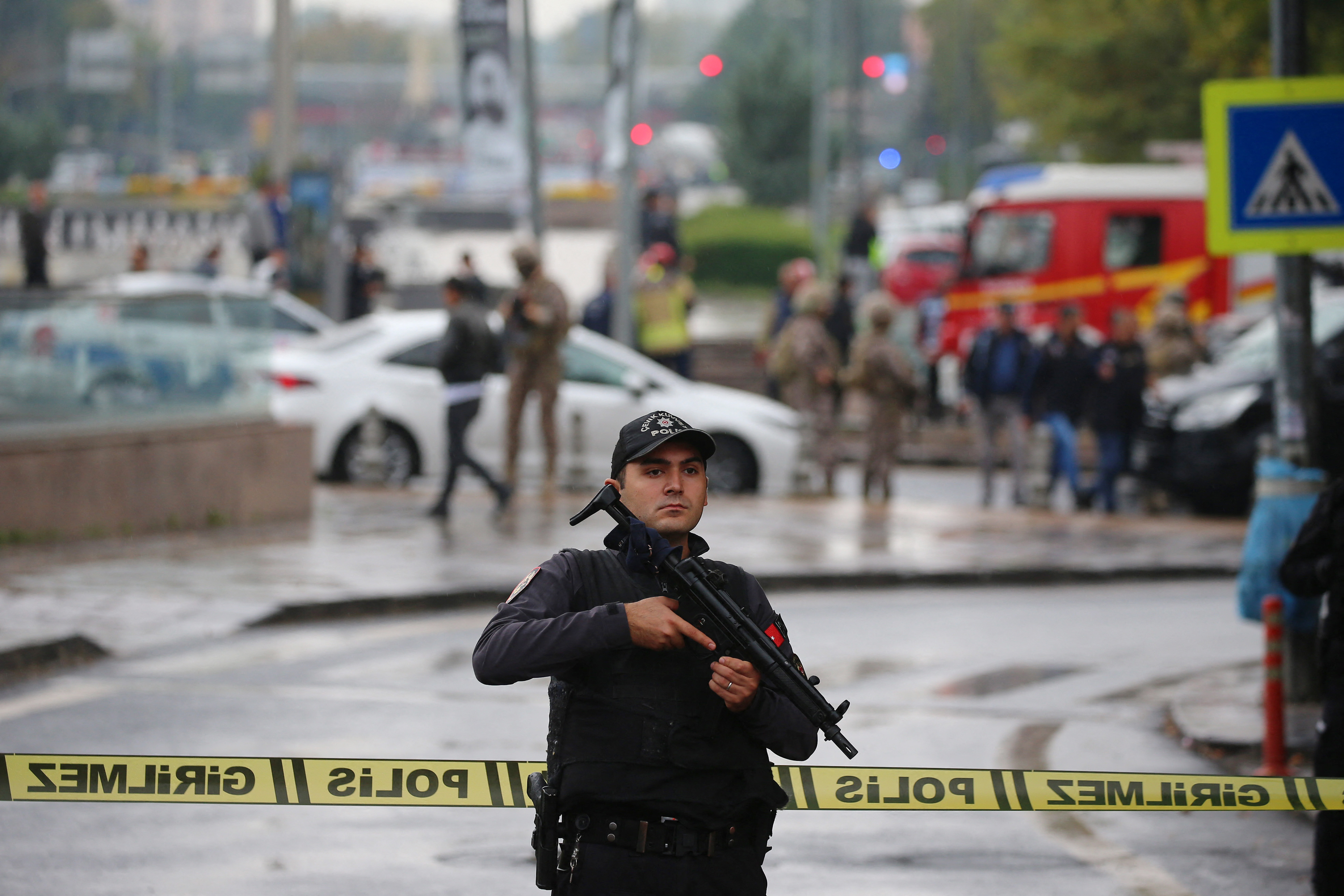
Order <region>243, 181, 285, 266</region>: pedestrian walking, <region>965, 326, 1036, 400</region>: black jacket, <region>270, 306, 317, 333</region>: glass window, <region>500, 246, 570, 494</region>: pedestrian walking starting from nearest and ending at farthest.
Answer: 1. <region>500, 246, 570, 494</region>: pedestrian walking
2. <region>965, 326, 1036, 400</region>: black jacket
3. <region>270, 306, 317, 333</region>: glass window
4. <region>243, 181, 285, 266</region>: pedestrian walking

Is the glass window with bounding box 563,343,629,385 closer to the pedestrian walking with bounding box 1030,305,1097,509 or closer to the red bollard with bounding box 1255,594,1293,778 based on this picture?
the pedestrian walking with bounding box 1030,305,1097,509

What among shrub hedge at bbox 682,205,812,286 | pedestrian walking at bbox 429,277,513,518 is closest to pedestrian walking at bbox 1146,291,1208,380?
pedestrian walking at bbox 429,277,513,518

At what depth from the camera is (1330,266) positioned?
20.1 m

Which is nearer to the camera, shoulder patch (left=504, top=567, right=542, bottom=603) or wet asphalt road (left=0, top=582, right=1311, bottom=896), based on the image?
shoulder patch (left=504, top=567, right=542, bottom=603)

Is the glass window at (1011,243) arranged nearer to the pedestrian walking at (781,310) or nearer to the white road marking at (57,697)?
the pedestrian walking at (781,310)

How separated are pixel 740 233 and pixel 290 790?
43813 millimetres

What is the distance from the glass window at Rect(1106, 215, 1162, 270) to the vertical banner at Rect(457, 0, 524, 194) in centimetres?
907

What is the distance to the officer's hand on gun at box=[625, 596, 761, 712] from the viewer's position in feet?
12.2

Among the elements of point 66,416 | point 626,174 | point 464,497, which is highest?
point 626,174

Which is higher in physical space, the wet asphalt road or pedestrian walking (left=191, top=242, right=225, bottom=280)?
pedestrian walking (left=191, top=242, right=225, bottom=280)

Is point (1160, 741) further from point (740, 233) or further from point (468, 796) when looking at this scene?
point (740, 233)

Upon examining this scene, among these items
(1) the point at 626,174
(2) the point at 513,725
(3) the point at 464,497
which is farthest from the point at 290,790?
(1) the point at 626,174

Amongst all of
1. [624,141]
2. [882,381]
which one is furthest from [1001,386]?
[624,141]

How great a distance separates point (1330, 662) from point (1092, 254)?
2129 centimetres
